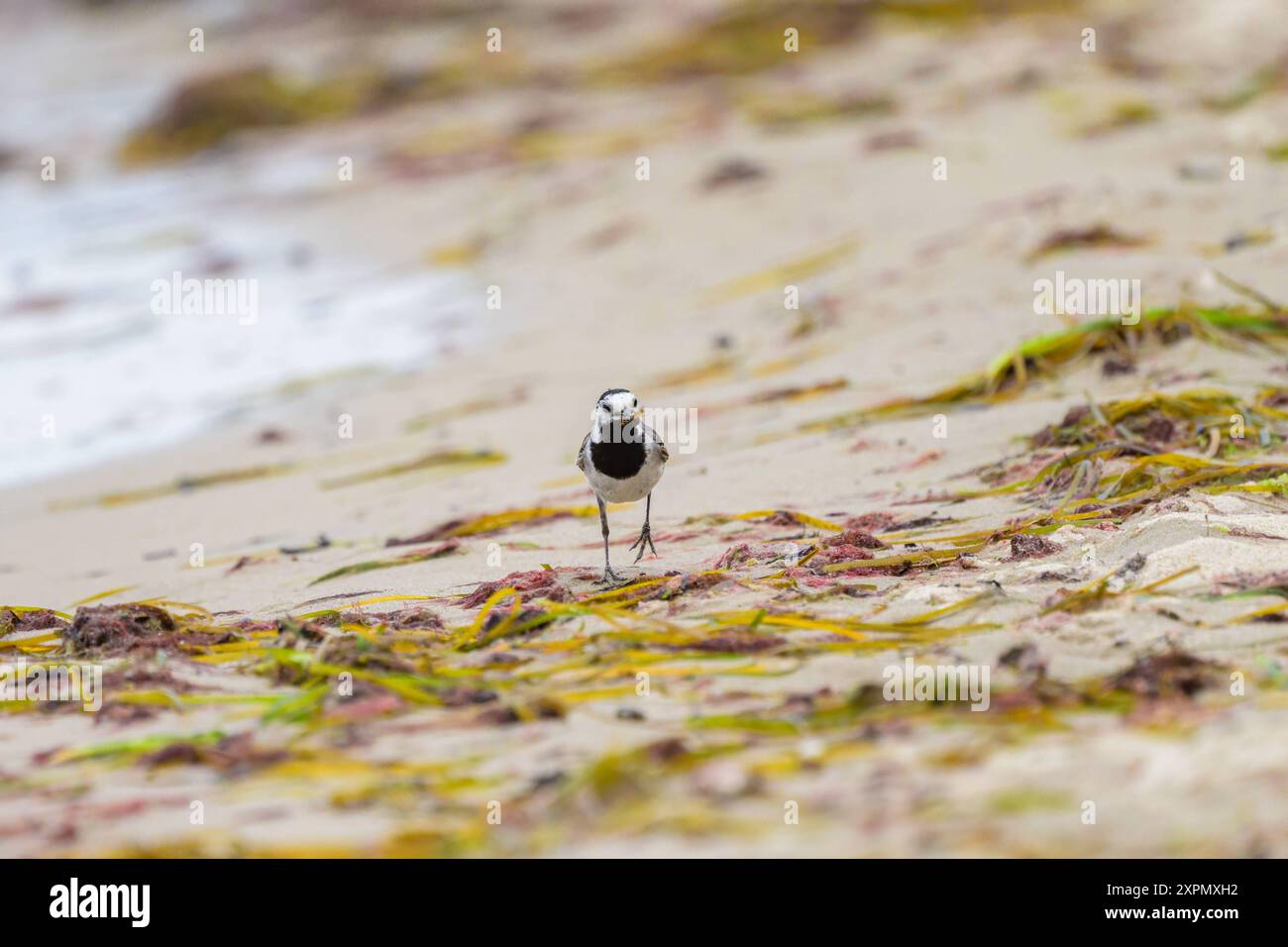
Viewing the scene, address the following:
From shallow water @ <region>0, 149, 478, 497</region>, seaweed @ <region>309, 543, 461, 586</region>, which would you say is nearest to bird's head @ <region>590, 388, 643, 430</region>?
seaweed @ <region>309, 543, 461, 586</region>

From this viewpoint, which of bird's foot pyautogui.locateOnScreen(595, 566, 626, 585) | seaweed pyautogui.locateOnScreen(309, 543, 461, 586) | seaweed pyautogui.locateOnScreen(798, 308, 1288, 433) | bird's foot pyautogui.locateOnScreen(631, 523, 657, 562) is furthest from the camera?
seaweed pyautogui.locateOnScreen(798, 308, 1288, 433)

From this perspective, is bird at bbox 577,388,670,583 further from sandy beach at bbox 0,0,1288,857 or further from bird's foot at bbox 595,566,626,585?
sandy beach at bbox 0,0,1288,857

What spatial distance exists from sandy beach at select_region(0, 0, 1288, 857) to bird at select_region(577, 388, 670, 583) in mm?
310

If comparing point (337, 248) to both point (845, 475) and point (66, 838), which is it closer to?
point (845, 475)

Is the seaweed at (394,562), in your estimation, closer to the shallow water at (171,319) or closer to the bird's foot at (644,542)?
the bird's foot at (644,542)

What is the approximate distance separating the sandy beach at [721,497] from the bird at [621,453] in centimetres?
31

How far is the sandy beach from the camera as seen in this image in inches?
142

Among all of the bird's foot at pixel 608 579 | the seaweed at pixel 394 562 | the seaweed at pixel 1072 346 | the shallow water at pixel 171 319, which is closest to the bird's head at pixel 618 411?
the bird's foot at pixel 608 579

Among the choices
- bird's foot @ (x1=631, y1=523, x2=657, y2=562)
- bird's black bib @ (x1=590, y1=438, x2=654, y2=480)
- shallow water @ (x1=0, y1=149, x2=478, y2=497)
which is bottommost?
bird's foot @ (x1=631, y1=523, x2=657, y2=562)

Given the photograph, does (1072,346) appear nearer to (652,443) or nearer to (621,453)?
(652,443)

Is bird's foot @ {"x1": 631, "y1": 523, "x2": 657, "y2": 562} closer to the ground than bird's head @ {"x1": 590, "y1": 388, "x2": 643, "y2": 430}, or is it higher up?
closer to the ground

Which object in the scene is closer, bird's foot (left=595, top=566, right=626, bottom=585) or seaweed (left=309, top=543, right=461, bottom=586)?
bird's foot (left=595, top=566, right=626, bottom=585)
